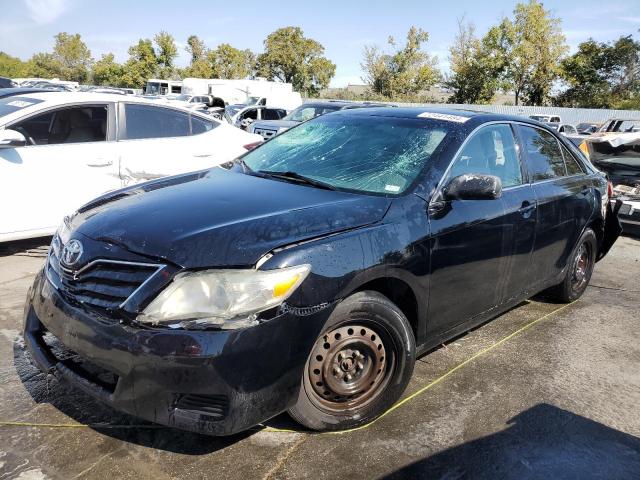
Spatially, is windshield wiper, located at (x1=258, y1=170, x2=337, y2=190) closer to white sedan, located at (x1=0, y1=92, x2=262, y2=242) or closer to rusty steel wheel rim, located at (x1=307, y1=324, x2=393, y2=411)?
rusty steel wheel rim, located at (x1=307, y1=324, x2=393, y2=411)

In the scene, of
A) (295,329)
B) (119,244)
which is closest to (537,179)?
(295,329)

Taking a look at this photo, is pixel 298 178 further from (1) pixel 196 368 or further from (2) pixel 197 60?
(2) pixel 197 60

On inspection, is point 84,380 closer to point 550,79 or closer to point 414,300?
point 414,300

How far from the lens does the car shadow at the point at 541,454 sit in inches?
99.7

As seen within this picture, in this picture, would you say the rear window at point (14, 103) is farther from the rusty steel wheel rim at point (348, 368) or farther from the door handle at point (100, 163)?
the rusty steel wheel rim at point (348, 368)

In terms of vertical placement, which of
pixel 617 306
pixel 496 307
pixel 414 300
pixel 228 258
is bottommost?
→ pixel 617 306

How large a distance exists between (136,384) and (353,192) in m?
1.50

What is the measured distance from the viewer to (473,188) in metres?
3.04

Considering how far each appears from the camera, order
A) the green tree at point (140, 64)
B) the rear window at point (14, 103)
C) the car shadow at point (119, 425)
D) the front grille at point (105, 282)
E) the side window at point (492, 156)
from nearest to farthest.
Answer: the front grille at point (105, 282), the car shadow at point (119, 425), the side window at point (492, 156), the rear window at point (14, 103), the green tree at point (140, 64)

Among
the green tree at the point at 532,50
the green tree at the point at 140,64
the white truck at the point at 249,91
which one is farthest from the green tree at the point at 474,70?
the green tree at the point at 140,64

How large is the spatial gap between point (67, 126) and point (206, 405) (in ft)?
14.4

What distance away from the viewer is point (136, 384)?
223 centimetres

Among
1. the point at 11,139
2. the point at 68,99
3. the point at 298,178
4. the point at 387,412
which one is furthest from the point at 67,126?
the point at 387,412

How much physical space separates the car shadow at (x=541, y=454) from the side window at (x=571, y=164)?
2255mm
